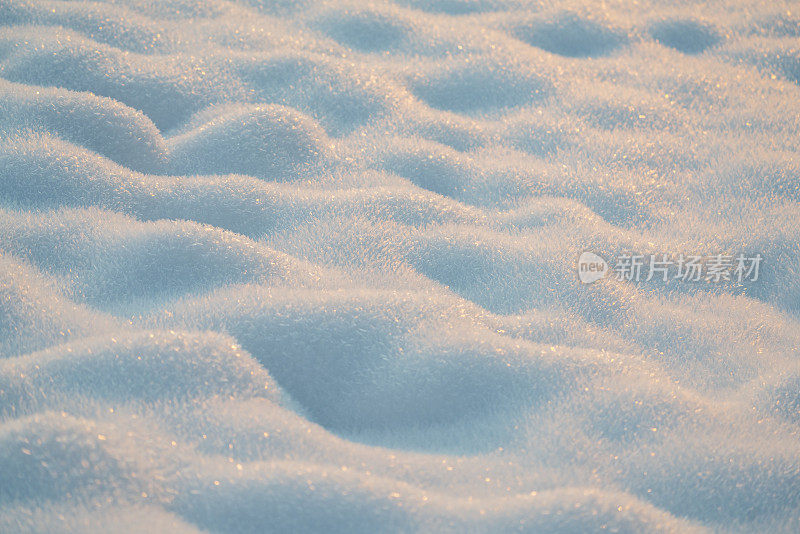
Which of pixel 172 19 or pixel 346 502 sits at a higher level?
pixel 172 19

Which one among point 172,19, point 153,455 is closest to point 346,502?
point 153,455

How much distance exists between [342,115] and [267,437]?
0.63m

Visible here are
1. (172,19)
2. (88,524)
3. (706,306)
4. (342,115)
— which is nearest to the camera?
(88,524)

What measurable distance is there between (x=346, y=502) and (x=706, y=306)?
0.55m

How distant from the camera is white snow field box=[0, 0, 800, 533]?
2.02ft

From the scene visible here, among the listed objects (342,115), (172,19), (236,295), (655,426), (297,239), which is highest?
(172,19)

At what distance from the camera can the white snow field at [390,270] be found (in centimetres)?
61

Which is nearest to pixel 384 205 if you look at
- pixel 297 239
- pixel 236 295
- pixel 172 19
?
pixel 297 239

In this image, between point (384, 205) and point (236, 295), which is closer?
point (236, 295)

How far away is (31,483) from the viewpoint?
0.58m

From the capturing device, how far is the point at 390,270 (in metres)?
0.86

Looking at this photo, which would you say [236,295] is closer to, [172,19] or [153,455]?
[153,455]

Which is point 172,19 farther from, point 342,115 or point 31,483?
point 31,483

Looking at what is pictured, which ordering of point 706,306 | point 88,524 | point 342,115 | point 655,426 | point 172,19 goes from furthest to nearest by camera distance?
point 172,19 < point 342,115 < point 706,306 < point 655,426 < point 88,524
